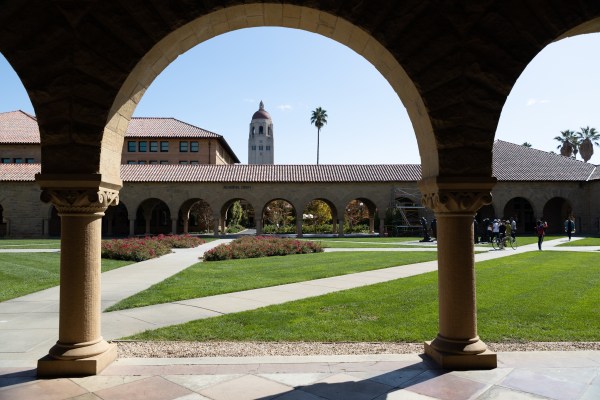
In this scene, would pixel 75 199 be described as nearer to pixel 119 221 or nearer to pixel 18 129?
Answer: pixel 119 221

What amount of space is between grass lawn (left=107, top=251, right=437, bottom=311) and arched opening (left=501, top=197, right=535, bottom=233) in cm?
2724

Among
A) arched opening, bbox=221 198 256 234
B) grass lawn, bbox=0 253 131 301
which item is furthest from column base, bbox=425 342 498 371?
arched opening, bbox=221 198 256 234

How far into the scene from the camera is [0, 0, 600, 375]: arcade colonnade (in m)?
4.79

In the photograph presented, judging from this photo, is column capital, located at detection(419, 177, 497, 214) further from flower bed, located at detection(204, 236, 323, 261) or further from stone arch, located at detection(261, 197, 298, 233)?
stone arch, located at detection(261, 197, 298, 233)

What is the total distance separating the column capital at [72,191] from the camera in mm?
4793

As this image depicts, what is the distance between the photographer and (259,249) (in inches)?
794

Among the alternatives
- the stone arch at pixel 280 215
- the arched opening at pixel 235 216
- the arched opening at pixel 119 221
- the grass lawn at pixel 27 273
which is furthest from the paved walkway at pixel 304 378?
the stone arch at pixel 280 215

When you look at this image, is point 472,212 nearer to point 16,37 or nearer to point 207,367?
point 207,367

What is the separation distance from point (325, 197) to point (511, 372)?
3275 cm

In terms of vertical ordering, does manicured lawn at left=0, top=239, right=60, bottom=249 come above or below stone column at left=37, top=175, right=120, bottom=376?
below

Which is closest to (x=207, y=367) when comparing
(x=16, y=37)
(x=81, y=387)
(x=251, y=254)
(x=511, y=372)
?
(x=81, y=387)

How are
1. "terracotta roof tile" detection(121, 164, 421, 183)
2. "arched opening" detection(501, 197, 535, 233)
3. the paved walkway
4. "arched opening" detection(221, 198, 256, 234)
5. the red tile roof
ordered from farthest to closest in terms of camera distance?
the red tile roof
"arched opening" detection(501, 197, 535, 233)
"arched opening" detection(221, 198, 256, 234)
"terracotta roof tile" detection(121, 164, 421, 183)
the paved walkway

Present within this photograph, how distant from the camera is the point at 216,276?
1313cm

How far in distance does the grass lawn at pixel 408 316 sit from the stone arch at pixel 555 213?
32861mm
